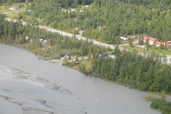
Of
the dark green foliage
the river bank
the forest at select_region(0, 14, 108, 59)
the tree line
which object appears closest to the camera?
the dark green foliage

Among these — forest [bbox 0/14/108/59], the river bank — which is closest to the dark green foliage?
the river bank

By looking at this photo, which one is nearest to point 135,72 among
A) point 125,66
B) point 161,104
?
point 125,66

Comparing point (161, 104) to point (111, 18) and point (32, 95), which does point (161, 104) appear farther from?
point (111, 18)

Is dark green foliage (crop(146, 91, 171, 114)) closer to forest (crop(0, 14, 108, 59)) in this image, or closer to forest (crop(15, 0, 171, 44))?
forest (crop(0, 14, 108, 59))

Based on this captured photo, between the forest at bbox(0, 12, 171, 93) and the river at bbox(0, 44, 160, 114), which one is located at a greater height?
the forest at bbox(0, 12, 171, 93)

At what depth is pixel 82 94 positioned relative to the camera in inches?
492

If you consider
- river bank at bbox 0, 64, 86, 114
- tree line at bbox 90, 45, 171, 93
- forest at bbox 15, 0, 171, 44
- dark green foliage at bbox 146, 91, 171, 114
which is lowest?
river bank at bbox 0, 64, 86, 114

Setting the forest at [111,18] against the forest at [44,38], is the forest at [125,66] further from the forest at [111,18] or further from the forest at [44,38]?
the forest at [111,18]

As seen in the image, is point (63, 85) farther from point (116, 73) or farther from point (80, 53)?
point (80, 53)

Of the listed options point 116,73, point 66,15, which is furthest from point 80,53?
point 66,15

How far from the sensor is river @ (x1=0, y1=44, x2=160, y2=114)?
11.2 metres

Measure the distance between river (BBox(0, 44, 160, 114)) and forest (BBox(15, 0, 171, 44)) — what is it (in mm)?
6286

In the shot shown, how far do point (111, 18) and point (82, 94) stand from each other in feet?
45.3

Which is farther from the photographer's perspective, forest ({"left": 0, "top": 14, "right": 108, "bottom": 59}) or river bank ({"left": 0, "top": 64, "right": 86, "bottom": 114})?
forest ({"left": 0, "top": 14, "right": 108, "bottom": 59})
